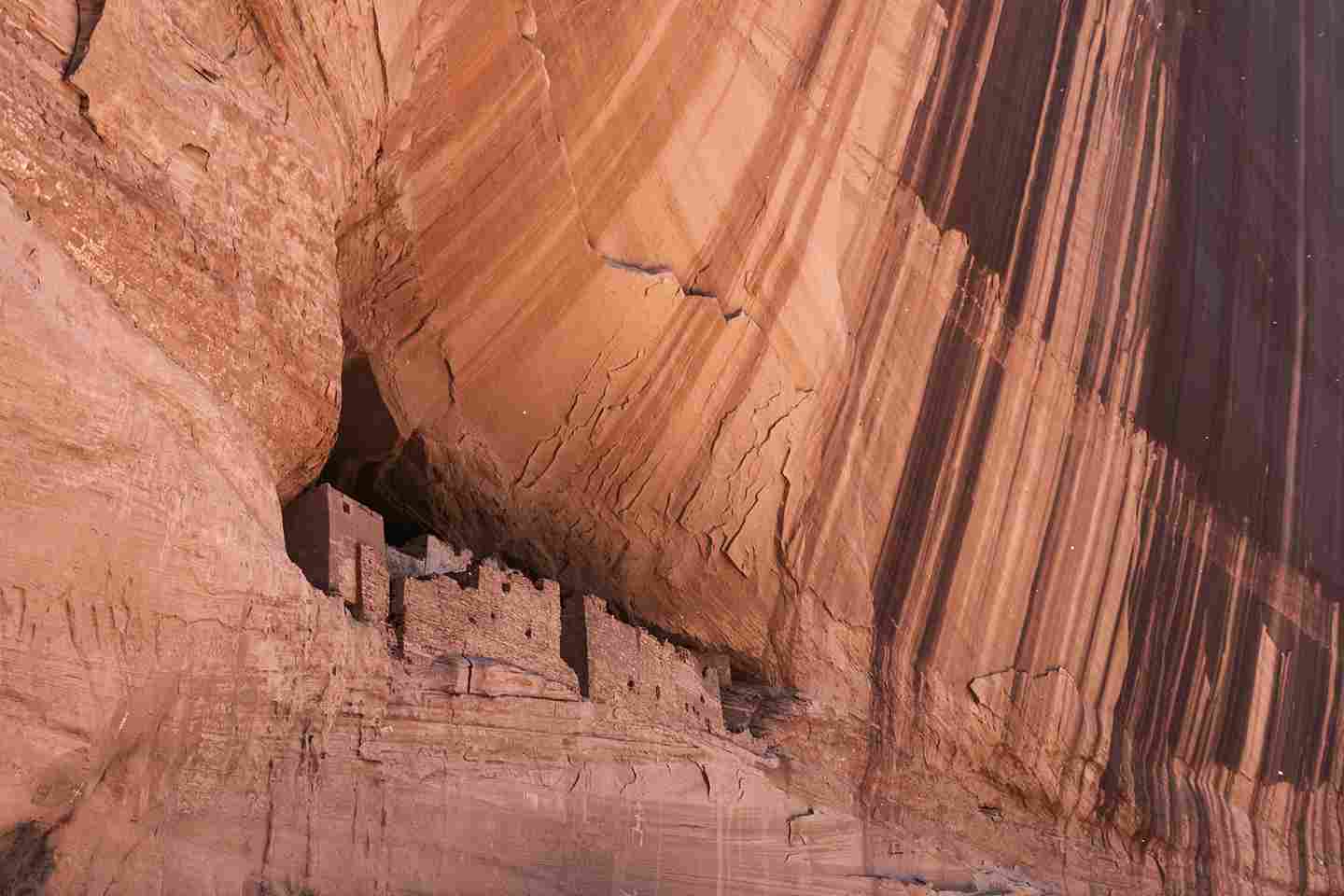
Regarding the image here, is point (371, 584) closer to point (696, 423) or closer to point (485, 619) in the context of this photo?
point (485, 619)

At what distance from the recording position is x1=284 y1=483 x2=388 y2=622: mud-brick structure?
6.17 meters

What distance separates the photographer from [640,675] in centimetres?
814

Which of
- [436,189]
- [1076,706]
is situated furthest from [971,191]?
[436,189]

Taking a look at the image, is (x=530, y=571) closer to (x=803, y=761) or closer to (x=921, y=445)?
(x=803, y=761)

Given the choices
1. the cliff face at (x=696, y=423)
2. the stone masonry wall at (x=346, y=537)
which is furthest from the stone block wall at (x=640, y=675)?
the stone masonry wall at (x=346, y=537)

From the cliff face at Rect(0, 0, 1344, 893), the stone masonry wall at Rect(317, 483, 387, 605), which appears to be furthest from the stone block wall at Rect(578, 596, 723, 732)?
the stone masonry wall at Rect(317, 483, 387, 605)

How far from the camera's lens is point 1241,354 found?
12711mm

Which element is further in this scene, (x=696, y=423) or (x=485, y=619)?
(x=696, y=423)

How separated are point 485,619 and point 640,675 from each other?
1437mm

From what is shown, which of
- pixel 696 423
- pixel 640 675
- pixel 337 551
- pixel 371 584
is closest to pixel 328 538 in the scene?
pixel 337 551

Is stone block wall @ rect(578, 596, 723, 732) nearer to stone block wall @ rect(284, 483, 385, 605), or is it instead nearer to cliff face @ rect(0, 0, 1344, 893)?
cliff face @ rect(0, 0, 1344, 893)

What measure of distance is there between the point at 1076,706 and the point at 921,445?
2.40 metres

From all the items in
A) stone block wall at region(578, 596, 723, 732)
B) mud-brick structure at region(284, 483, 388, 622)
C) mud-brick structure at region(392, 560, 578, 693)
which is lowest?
stone block wall at region(578, 596, 723, 732)

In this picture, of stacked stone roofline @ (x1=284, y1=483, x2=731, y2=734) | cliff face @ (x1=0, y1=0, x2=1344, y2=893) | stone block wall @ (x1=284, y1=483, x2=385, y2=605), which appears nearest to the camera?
cliff face @ (x1=0, y1=0, x2=1344, y2=893)
